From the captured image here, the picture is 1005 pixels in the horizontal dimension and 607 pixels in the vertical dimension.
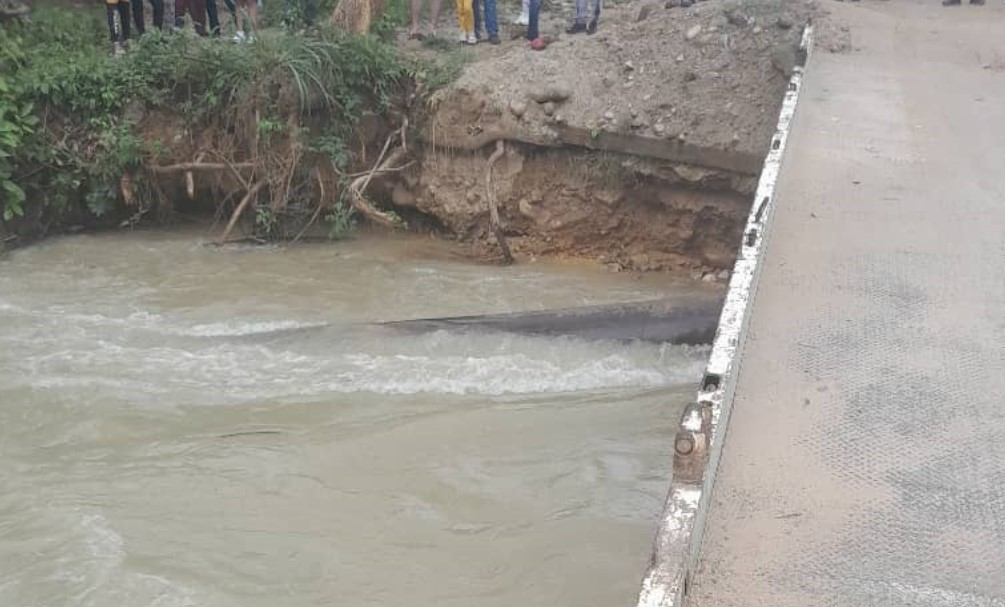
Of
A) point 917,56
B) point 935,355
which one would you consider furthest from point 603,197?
point 935,355

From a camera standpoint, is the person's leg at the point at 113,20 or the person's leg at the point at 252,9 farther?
the person's leg at the point at 252,9

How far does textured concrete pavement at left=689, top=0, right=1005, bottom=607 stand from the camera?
281 centimetres

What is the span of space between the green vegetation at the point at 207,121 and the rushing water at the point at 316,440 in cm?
78

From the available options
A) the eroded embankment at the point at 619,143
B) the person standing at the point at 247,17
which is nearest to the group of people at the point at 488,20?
the eroded embankment at the point at 619,143

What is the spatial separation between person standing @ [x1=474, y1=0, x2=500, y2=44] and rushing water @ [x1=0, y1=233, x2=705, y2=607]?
8.85ft

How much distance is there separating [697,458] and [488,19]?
306 inches

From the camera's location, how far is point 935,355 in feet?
12.3

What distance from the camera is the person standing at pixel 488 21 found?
32.5ft

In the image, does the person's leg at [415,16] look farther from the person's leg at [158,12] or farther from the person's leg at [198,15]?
the person's leg at [158,12]

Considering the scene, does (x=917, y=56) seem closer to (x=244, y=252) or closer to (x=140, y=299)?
(x=244, y=252)

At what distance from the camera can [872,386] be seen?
357 cm

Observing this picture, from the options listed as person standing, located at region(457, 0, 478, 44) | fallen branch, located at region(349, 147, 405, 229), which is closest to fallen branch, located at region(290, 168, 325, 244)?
fallen branch, located at region(349, 147, 405, 229)

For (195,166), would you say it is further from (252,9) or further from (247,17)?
(252,9)

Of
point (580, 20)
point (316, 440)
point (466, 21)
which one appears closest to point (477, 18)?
point (466, 21)
